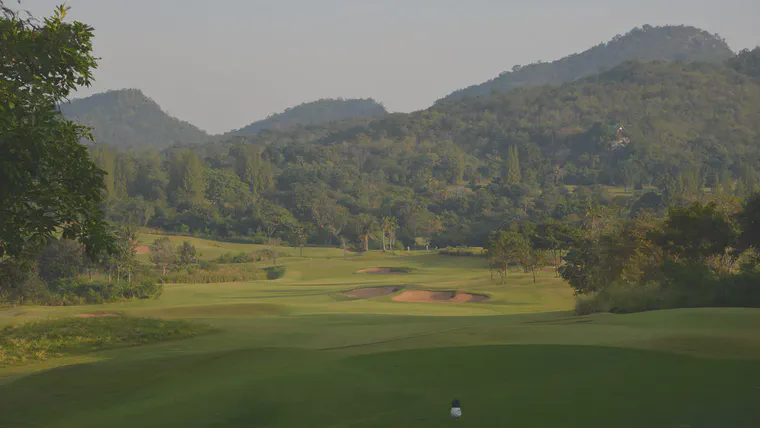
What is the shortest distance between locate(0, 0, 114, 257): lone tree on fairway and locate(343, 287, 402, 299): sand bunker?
47.9m

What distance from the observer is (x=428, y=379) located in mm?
16328

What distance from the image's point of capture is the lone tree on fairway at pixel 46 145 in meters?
13.5

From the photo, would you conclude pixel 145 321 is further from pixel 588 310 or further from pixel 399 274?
pixel 399 274

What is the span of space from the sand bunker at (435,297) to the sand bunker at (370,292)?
3357 mm

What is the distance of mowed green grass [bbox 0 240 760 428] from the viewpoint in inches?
506

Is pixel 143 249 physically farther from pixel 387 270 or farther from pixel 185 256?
pixel 387 270

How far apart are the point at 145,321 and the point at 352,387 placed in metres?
16.2

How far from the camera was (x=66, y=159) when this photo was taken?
15070 millimetres

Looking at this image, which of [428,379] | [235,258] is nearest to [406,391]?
[428,379]

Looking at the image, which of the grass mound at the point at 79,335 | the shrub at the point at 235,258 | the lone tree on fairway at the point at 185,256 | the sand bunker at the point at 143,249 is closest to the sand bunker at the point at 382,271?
the lone tree on fairway at the point at 185,256

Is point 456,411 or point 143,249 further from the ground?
point 456,411

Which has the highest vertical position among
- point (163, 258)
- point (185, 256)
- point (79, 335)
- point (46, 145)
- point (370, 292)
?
point (46, 145)

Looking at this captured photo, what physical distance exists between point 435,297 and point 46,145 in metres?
48.7

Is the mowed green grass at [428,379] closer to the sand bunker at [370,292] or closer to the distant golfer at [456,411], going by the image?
the distant golfer at [456,411]
